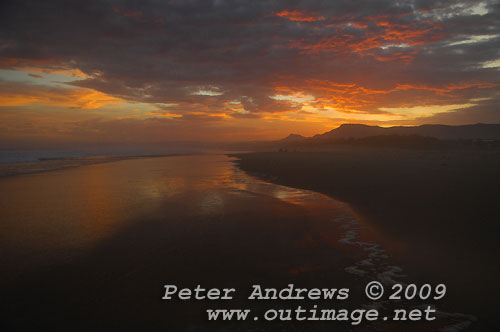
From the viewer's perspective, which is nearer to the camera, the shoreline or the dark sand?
the dark sand

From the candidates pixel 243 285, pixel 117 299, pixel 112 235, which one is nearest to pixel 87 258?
pixel 112 235

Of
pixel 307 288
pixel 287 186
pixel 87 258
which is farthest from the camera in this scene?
pixel 287 186

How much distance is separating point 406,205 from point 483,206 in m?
2.27

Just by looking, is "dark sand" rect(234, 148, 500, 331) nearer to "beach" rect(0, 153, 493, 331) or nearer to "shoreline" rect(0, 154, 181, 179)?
"beach" rect(0, 153, 493, 331)

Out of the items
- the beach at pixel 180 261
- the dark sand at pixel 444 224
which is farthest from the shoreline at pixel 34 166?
the dark sand at pixel 444 224

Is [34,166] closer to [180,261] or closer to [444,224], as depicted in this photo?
[180,261]

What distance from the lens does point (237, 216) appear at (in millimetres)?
10461

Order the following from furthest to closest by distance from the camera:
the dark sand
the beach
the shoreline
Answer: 1. the shoreline
2. the dark sand
3. the beach

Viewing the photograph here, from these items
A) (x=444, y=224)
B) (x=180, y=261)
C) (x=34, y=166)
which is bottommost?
(x=180, y=261)

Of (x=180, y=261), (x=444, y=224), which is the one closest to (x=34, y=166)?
(x=180, y=261)

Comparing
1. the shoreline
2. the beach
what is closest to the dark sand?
the beach

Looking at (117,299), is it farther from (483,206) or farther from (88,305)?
(483,206)

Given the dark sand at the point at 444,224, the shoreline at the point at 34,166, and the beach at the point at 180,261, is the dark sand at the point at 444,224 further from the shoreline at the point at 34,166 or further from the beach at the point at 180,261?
the shoreline at the point at 34,166

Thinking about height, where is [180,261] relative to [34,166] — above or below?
below
